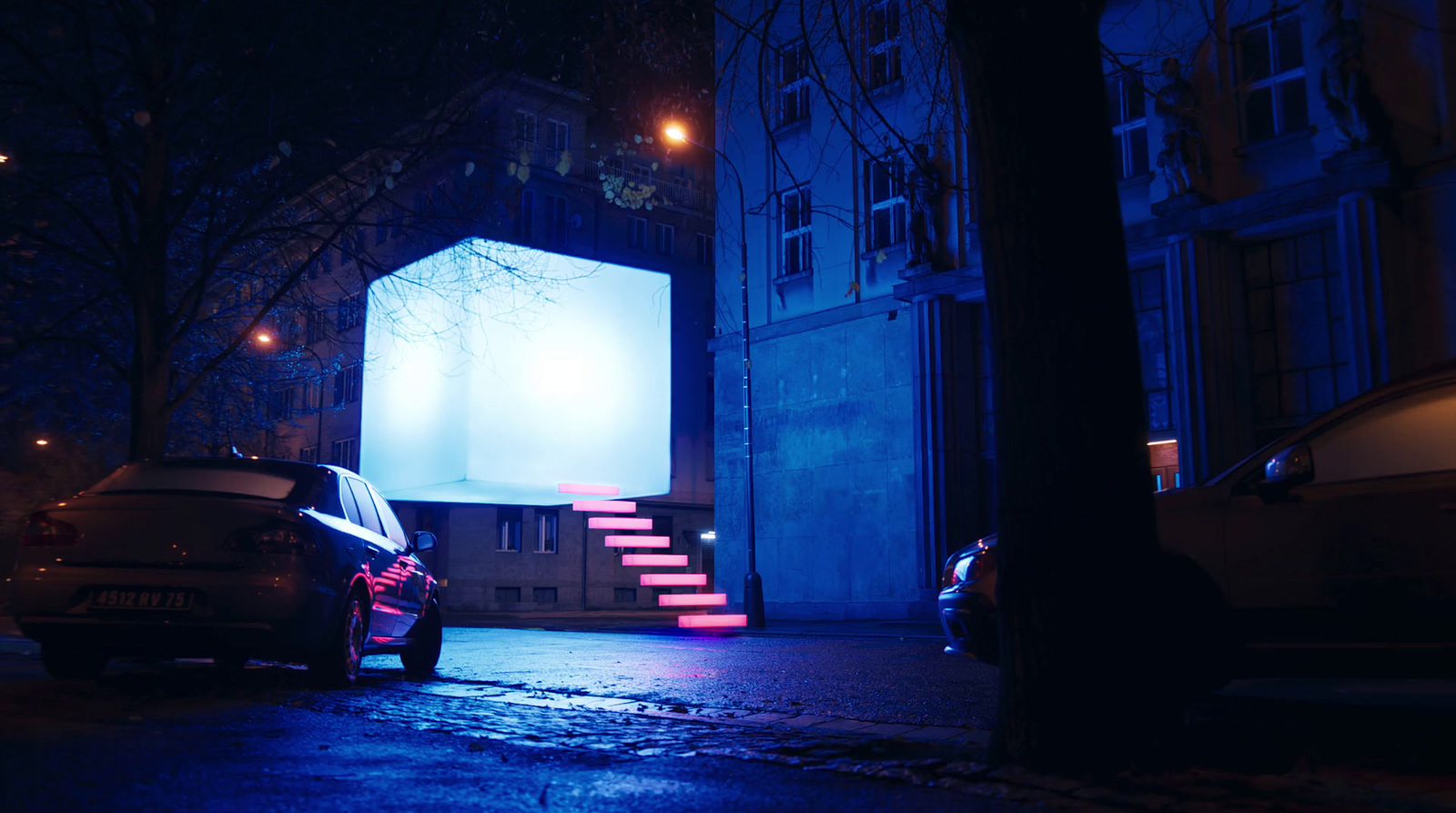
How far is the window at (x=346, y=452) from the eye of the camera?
44.6 meters

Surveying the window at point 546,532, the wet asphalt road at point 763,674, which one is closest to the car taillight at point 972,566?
the wet asphalt road at point 763,674

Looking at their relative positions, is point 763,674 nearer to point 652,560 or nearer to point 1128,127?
point 1128,127

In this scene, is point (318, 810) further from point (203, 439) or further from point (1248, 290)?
point (203, 439)

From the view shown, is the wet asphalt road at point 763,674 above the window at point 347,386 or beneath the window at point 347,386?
beneath

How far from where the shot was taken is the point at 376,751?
4.77 metres

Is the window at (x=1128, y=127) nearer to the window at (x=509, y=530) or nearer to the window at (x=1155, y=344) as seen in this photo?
the window at (x=1155, y=344)

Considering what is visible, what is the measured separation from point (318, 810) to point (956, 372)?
19.3 metres

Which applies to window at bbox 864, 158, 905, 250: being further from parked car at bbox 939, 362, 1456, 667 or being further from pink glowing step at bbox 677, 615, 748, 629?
parked car at bbox 939, 362, 1456, 667

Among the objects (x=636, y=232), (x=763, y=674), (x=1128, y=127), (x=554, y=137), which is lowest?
(x=763, y=674)

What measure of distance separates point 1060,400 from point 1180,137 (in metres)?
15.9

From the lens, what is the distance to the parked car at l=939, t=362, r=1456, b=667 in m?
5.40

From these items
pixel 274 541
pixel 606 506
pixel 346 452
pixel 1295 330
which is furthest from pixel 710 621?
pixel 346 452

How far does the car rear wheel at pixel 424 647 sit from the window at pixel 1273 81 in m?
14.8

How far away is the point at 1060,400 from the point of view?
4.30 m
